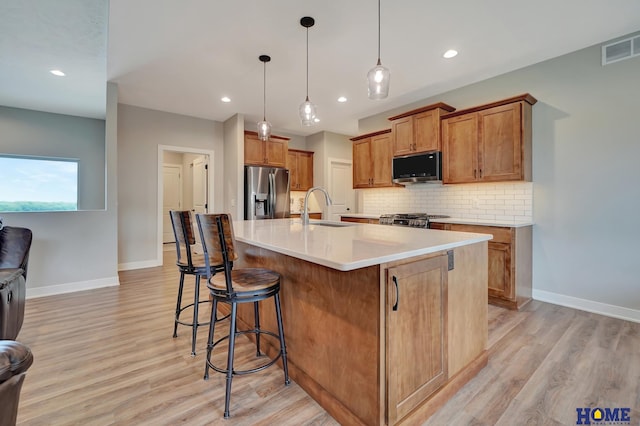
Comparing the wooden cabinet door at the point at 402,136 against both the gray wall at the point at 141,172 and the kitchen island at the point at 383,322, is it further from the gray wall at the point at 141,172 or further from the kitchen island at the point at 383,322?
the gray wall at the point at 141,172

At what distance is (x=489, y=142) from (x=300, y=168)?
4.01 meters

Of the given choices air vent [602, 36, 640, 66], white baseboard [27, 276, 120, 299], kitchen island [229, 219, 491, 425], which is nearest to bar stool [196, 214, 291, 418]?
kitchen island [229, 219, 491, 425]

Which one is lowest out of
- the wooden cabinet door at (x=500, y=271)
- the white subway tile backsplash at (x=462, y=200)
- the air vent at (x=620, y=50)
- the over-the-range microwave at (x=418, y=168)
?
the wooden cabinet door at (x=500, y=271)

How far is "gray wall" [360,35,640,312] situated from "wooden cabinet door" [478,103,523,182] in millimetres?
327

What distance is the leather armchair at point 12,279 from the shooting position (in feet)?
6.46

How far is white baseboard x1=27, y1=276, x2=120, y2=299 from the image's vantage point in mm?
3387

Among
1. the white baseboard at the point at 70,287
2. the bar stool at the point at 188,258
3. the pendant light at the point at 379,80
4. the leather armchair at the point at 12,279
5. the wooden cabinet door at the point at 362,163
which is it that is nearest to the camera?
the leather armchair at the point at 12,279

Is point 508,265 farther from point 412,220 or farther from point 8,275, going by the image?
point 8,275

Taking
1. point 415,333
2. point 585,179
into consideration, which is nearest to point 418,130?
point 585,179

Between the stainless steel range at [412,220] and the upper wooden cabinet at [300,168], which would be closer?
the stainless steel range at [412,220]

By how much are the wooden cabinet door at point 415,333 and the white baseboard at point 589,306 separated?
246 cm

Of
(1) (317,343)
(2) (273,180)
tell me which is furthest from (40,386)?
(2) (273,180)

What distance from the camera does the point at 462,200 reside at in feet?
13.2

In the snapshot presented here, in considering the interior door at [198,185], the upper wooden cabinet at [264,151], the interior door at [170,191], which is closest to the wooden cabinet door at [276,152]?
the upper wooden cabinet at [264,151]
